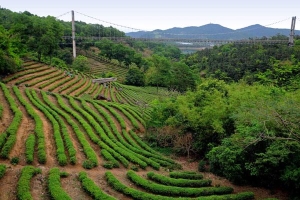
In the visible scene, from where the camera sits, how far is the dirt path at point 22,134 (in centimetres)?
1969

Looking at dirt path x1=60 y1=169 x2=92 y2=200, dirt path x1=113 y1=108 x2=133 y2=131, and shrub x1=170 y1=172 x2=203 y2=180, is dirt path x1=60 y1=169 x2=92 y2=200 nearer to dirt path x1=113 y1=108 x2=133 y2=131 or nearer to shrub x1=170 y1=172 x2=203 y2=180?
shrub x1=170 y1=172 x2=203 y2=180

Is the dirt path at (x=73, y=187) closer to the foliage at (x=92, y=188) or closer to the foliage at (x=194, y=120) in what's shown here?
the foliage at (x=92, y=188)

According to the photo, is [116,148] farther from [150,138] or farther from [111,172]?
[150,138]

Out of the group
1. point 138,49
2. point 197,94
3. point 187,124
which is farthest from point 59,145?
point 138,49

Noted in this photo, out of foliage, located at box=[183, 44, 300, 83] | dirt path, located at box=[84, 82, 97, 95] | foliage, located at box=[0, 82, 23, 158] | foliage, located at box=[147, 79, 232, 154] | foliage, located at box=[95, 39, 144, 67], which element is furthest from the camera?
foliage, located at box=[95, 39, 144, 67]

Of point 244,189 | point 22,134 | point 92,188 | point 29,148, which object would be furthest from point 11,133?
point 244,189

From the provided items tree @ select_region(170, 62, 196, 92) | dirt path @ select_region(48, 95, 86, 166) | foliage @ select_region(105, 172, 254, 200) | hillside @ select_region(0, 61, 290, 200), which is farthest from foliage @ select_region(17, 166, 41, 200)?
tree @ select_region(170, 62, 196, 92)

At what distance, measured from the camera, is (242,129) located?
2105cm

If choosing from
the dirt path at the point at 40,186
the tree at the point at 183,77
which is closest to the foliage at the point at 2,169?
the dirt path at the point at 40,186

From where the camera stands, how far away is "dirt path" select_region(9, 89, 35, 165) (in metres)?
19.7

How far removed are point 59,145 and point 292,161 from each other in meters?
16.6

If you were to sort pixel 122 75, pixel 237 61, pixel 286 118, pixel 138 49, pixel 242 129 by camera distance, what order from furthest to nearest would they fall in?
pixel 138 49 < pixel 122 75 < pixel 237 61 < pixel 242 129 < pixel 286 118

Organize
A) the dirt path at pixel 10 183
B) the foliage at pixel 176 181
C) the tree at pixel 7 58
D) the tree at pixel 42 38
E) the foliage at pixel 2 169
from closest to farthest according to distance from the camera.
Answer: the dirt path at pixel 10 183 < the foliage at pixel 2 169 < the foliage at pixel 176 181 < the tree at pixel 7 58 < the tree at pixel 42 38

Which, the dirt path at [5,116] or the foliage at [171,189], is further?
the dirt path at [5,116]
